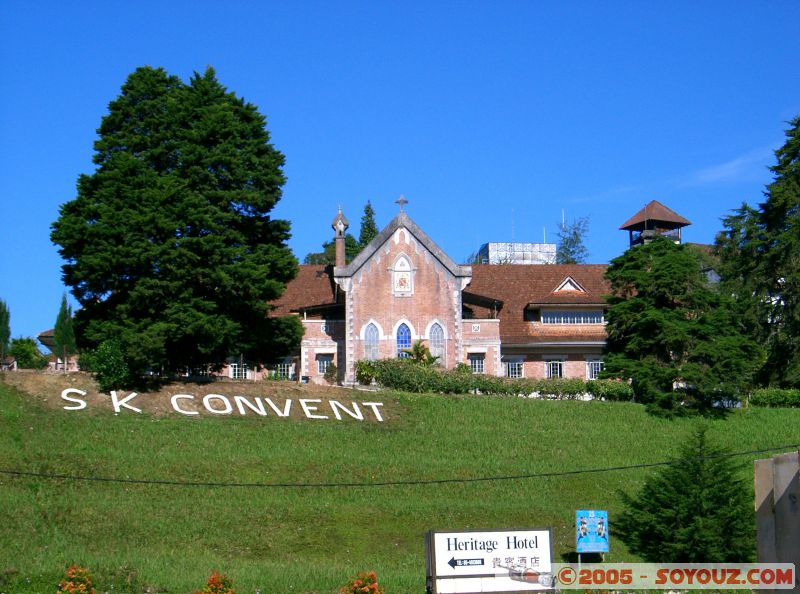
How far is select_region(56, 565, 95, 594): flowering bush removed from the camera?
78.5 feet

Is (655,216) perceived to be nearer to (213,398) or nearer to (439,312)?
(439,312)

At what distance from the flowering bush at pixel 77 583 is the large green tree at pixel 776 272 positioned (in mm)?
39103

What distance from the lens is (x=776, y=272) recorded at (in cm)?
5578

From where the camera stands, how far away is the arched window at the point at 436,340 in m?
56.2

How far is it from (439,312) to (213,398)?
1454cm

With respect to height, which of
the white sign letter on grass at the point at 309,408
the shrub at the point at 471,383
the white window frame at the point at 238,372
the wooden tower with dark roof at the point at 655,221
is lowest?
the white sign letter on grass at the point at 309,408

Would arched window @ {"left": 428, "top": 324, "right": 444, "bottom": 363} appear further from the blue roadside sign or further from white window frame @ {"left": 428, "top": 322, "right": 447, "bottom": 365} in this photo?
the blue roadside sign

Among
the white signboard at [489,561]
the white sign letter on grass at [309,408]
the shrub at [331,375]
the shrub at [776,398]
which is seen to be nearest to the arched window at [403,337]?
the shrub at [331,375]

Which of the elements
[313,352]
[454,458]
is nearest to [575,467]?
[454,458]

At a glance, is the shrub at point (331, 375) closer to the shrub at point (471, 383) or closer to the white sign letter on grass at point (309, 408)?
the shrub at point (471, 383)

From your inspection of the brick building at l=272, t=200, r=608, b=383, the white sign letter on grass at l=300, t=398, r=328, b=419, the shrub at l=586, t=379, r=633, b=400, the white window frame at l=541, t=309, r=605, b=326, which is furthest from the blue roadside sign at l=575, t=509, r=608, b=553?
the white window frame at l=541, t=309, r=605, b=326

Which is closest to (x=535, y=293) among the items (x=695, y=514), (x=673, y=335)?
(x=673, y=335)

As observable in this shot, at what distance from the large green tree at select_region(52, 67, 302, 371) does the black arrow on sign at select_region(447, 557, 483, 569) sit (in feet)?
77.8

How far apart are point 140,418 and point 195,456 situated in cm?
497
